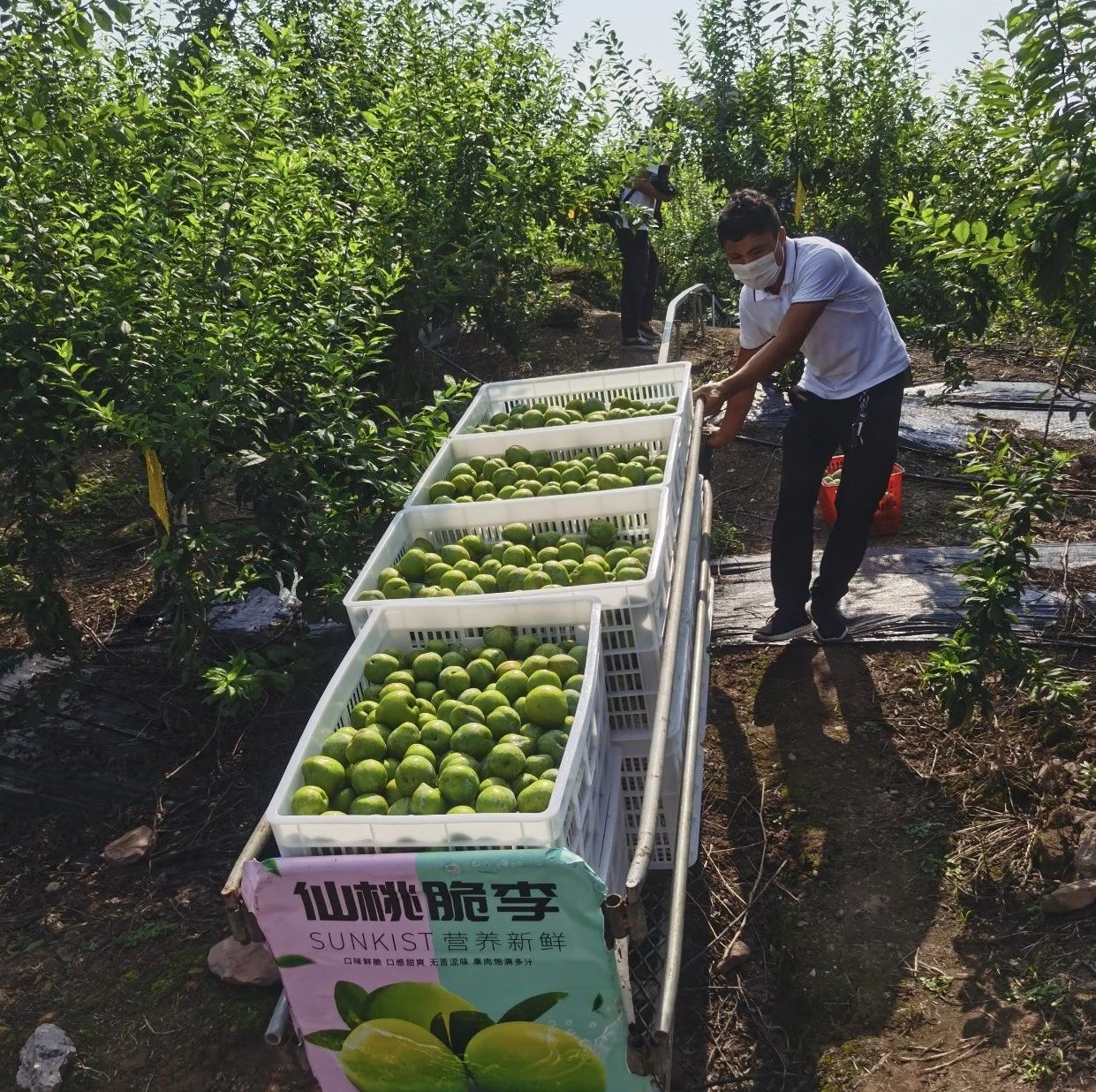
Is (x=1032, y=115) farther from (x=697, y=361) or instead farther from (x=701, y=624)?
(x=697, y=361)

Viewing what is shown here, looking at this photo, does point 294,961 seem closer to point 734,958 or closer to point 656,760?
point 656,760

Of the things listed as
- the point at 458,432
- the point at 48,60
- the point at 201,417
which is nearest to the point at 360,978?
the point at 201,417

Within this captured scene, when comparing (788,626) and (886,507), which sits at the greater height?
(886,507)

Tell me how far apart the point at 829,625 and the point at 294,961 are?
10.9 feet

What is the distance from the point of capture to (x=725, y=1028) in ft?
9.96

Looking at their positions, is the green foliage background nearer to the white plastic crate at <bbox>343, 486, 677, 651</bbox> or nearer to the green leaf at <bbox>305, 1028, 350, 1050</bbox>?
the white plastic crate at <bbox>343, 486, 677, 651</bbox>

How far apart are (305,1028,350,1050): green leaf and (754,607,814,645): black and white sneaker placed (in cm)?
312

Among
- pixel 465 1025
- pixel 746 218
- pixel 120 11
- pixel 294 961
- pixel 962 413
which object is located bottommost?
pixel 962 413

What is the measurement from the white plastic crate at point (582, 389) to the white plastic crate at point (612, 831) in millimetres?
2174

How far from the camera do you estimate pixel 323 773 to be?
243 cm

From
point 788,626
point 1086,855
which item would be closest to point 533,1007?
point 1086,855

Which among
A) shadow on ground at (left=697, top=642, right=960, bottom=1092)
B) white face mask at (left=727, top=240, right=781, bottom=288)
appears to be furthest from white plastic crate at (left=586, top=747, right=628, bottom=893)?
white face mask at (left=727, top=240, right=781, bottom=288)

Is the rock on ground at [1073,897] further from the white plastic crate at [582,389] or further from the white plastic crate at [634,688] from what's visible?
the white plastic crate at [582,389]

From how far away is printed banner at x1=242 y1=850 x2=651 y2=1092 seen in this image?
2078 mm
